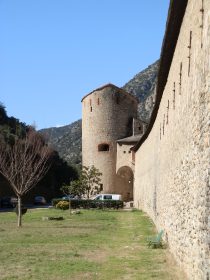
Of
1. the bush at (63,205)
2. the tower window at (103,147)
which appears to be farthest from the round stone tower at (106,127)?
the bush at (63,205)

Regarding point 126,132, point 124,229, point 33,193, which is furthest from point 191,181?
point 33,193

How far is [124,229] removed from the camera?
20406 mm

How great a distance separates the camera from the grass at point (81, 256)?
9984 mm

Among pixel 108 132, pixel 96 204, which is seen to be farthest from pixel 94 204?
pixel 108 132

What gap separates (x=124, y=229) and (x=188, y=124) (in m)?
11.3

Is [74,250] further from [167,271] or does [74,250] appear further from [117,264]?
[167,271]

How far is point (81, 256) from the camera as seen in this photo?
1252 cm

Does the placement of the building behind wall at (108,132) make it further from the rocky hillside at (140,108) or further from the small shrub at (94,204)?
the rocky hillside at (140,108)

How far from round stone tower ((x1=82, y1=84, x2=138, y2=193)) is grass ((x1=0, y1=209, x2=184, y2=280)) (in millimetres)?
29437

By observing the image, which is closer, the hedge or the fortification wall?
the fortification wall

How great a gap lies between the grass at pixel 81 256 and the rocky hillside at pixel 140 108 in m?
68.3

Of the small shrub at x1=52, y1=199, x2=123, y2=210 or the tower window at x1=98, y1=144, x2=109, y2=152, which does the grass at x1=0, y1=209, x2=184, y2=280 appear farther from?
the tower window at x1=98, y1=144, x2=109, y2=152

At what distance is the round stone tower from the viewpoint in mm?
48750

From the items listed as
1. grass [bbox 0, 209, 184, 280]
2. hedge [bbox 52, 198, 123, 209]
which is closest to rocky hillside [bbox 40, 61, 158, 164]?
hedge [bbox 52, 198, 123, 209]
